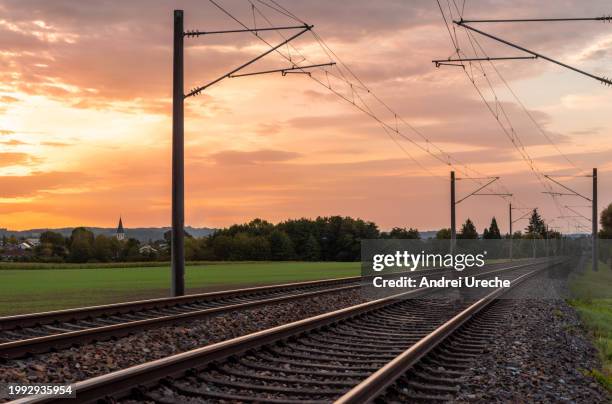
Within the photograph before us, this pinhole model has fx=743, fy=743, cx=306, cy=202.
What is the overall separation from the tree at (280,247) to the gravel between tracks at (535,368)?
11691 cm

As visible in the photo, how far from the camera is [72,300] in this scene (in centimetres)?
2408

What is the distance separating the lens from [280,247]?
13662 cm

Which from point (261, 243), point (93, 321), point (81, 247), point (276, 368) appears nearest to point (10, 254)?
point (81, 247)

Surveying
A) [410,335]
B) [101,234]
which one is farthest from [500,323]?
[101,234]

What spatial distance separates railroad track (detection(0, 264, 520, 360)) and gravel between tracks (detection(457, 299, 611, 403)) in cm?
640

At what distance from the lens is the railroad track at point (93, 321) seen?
1177 centimetres

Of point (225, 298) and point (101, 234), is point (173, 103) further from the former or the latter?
point (101, 234)

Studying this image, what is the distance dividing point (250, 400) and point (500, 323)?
466 inches

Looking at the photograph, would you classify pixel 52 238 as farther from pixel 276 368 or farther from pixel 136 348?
pixel 276 368

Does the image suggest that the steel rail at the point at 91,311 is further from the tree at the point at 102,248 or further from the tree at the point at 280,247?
the tree at the point at 280,247

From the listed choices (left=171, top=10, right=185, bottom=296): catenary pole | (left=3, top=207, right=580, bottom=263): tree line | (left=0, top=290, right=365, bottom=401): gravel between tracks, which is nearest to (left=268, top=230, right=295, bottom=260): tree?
(left=3, top=207, right=580, bottom=263): tree line

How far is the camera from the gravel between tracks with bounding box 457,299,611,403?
957 centimetres

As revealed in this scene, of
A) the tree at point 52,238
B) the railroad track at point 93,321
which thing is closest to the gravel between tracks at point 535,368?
the railroad track at point 93,321

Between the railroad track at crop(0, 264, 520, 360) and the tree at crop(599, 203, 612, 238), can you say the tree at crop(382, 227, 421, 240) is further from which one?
the railroad track at crop(0, 264, 520, 360)
